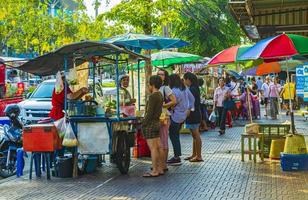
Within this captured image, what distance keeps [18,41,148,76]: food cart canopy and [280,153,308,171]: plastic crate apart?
11.3 feet

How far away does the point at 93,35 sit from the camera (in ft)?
83.6

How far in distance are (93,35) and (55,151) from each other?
14574mm

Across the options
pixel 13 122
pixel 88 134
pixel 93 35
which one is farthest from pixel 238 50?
pixel 93 35

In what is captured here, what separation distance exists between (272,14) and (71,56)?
5346mm

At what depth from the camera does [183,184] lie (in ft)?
33.2

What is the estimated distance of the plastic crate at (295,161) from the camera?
36.5ft

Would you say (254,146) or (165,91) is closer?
(165,91)

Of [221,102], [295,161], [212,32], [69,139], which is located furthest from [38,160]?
[212,32]

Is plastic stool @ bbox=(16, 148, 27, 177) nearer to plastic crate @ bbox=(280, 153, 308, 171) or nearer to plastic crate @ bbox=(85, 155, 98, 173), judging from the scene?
plastic crate @ bbox=(85, 155, 98, 173)

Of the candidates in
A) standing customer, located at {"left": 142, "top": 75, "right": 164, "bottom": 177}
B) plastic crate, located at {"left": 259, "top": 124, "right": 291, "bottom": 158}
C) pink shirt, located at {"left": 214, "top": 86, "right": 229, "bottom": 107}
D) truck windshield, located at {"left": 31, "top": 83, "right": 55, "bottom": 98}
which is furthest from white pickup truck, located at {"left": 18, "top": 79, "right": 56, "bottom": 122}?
standing customer, located at {"left": 142, "top": 75, "right": 164, "bottom": 177}

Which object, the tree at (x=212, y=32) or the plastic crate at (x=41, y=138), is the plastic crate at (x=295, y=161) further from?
the tree at (x=212, y=32)

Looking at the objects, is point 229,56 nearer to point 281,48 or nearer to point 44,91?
point 281,48

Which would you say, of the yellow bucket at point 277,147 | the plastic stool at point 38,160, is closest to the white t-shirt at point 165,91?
the plastic stool at point 38,160

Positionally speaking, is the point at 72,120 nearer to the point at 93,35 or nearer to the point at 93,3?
the point at 93,3
